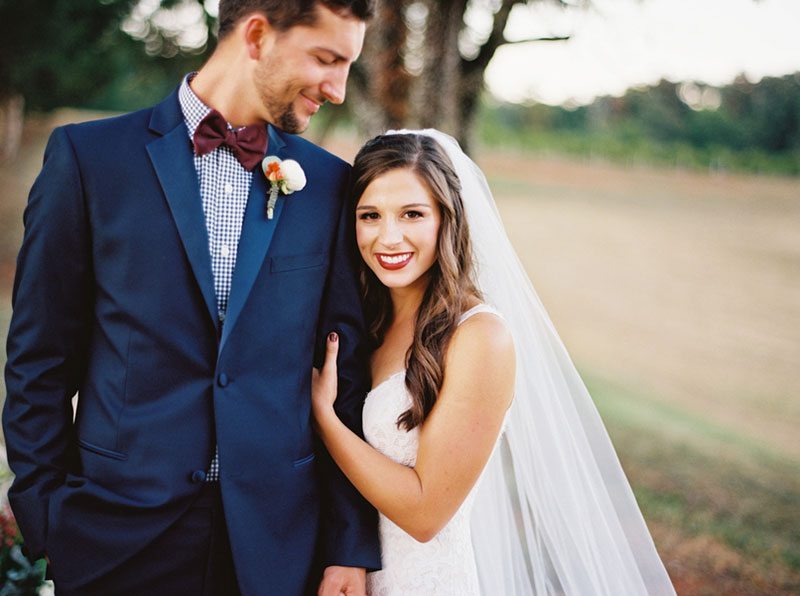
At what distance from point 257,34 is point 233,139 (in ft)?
1.00

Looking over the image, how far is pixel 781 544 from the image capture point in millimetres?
5672

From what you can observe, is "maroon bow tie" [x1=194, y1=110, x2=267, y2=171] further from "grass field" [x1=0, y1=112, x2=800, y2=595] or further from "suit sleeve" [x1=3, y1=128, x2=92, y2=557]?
"grass field" [x1=0, y1=112, x2=800, y2=595]

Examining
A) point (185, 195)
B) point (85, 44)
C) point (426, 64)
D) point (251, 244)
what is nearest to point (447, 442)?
point (251, 244)

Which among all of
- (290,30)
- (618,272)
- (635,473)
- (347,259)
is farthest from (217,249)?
(618,272)

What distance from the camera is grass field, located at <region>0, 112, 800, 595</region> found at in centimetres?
604

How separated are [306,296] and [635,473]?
19.1 ft

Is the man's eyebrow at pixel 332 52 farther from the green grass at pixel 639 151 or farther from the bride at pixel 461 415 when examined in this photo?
the green grass at pixel 639 151

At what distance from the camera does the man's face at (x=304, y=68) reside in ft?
6.68

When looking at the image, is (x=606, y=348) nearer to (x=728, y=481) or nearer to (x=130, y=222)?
(x=728, y=481)

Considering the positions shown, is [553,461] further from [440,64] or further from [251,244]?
[440,64]

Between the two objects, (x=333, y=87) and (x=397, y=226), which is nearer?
(x=333, y=87)

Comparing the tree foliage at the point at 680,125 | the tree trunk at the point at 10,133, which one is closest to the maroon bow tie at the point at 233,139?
the tree foliage at the point at 680,125

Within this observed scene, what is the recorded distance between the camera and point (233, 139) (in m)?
2.06

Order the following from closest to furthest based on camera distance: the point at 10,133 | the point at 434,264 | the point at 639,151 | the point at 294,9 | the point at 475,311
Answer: the point at 294,9 < the point at 475,311 < the point at 434,264 < the point at 639,151 < the point at 10,133
